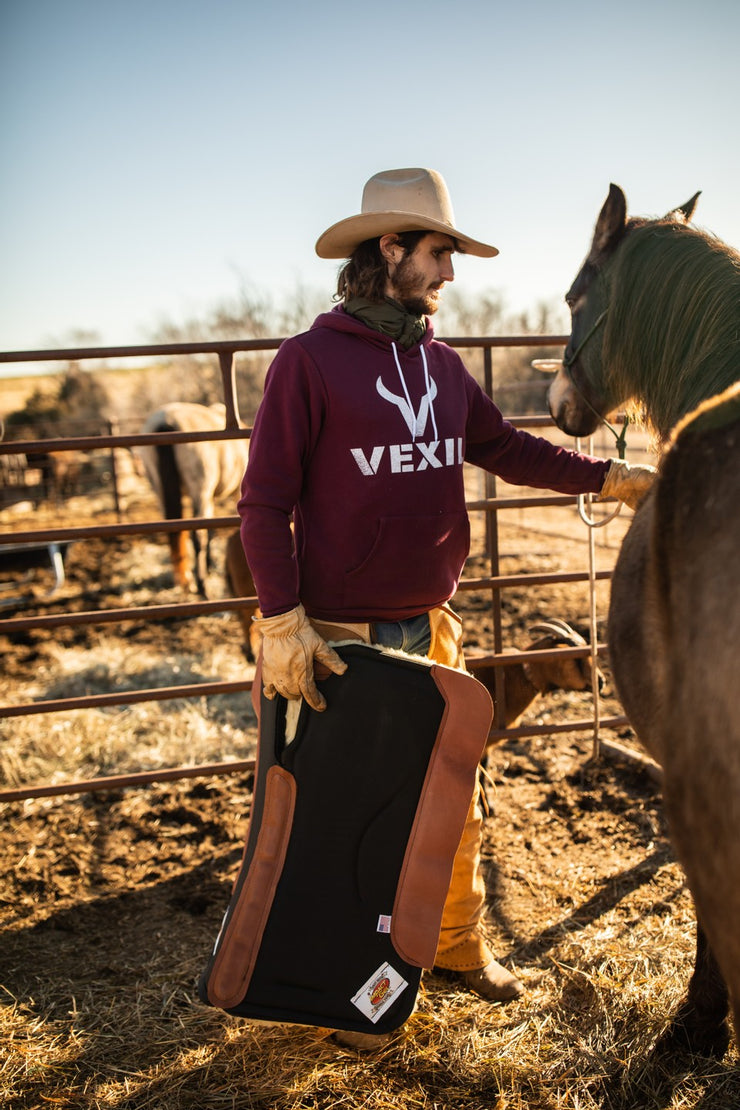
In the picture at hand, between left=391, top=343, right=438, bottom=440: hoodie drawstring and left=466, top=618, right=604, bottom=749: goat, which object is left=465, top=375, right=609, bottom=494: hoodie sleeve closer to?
left=391, top=343, right=438, bottom=440: hoodie drawstring

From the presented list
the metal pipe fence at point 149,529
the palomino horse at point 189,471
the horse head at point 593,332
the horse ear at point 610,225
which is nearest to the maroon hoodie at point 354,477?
the horse head at point 593,332

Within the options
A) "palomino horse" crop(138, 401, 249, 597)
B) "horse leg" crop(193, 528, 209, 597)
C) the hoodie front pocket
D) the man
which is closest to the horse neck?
the man

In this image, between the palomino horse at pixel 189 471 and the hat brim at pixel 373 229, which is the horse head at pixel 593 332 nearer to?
the hat brim at pixel 373 229

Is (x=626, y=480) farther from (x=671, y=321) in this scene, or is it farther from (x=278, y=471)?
(x=278, y=471)

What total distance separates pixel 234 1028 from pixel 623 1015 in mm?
1085

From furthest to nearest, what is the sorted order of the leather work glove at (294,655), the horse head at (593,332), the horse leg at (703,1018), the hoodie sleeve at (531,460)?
the hoodie sleeve at (531,460), the horse head at (593,332), the horse leg at (703,1018), the leather work glove at (294,655)

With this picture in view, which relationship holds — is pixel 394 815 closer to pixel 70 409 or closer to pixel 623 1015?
pixel 623 1015

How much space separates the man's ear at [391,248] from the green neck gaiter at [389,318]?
4.2 inches

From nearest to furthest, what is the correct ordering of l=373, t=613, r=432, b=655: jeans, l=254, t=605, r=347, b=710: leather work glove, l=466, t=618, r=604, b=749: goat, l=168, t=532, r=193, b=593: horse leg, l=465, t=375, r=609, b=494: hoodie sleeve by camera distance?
l=254, t=605, r=347, b=710: leather work glove → l=373, t=613, r=432, b=655: jeans → l=465, t=375, r=609, b=494: hoodie sleeve → l=466, t=618, r=604, b=749: goat → l=168, t=532, r=193, b=593: horse leg

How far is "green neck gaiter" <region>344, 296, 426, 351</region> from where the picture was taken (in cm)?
191

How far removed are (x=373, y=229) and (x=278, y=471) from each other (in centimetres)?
69

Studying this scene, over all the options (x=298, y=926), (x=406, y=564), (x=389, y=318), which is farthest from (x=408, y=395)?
(x=298, y=926)

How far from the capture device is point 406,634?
2.07 m

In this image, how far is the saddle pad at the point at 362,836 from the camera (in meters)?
1.81
